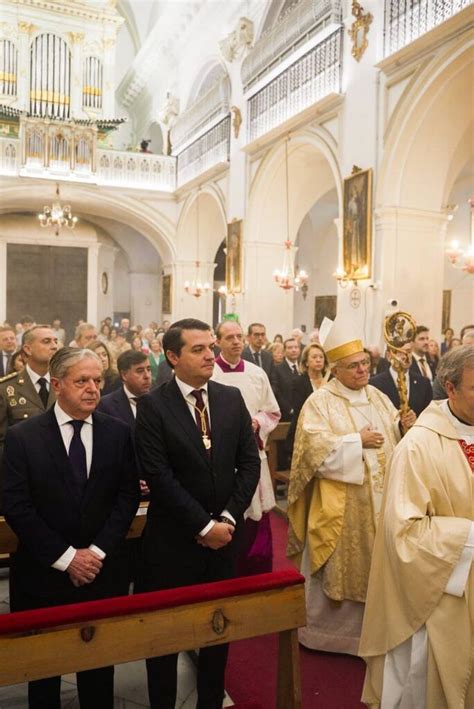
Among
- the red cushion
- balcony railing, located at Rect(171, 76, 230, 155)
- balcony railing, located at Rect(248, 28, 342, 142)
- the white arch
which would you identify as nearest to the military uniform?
the red cushion

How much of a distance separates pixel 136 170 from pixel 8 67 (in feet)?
18.0

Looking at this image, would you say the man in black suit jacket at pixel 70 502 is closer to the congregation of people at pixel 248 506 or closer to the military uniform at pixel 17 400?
the congregation of people at pixel 248 506

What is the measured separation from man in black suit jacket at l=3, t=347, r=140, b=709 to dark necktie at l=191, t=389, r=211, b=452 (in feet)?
1.08

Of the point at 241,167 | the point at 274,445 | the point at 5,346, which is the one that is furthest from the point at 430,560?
the point at 241,167

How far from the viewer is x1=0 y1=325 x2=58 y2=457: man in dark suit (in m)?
3.74

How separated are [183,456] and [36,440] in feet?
1.99

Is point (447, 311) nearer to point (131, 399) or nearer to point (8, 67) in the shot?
point (131, 399)

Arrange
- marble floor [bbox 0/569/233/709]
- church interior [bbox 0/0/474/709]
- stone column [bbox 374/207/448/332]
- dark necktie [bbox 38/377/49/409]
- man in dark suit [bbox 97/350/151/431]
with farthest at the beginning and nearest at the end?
stone column [bbox 374/207/448/332]
church interior [bbox 0/0/474/709]
dark necktie [bbox 38/377/49/409]
man in dark suit [bbox 97/350/151/431]
marble floor [bbox 0/569/233/709]

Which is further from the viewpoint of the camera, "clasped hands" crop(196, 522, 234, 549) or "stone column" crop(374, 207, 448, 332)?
"stone column" crop(374, 207, 448, 332)

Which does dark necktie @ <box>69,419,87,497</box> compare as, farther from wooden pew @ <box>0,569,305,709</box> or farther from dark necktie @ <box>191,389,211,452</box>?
wooden pew @ <box>0,569,305,709</box>

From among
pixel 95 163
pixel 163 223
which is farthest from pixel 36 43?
pixel 163 223

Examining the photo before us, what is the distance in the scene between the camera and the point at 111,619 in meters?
1.93

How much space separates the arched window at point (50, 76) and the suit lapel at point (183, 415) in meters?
18.9

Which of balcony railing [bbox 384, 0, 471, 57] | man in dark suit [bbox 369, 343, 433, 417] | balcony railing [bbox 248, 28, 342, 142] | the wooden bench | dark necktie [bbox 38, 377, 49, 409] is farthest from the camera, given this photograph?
balcony railing [bbox 248, 28, 342, 142]
